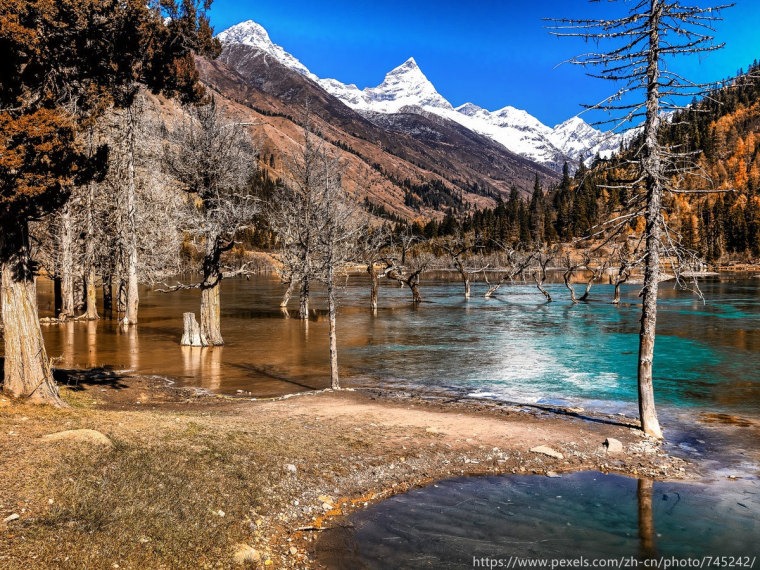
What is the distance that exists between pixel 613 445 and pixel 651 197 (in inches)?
272

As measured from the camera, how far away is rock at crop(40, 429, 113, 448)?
33.9ft

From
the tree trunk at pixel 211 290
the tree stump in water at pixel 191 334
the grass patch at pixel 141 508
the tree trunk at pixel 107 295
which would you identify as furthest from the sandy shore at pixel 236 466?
the tree trunk at pixel 107 295

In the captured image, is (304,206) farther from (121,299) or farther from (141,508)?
(141,508)

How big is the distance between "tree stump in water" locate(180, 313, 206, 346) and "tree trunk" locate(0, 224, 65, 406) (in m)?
19.2

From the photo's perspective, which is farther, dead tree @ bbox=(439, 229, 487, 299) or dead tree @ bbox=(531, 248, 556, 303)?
dead tree @ bbox=(439, 229, 487, 299)

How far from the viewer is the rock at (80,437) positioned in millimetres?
10320

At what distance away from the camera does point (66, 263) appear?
128 feet

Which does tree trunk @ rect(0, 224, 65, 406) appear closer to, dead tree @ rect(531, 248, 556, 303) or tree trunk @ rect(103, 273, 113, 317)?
tree trunk @ rect(103, 273, 113, 317)

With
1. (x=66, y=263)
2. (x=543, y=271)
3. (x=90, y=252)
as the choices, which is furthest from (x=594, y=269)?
(x=66, y=263)

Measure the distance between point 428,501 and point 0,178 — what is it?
11750 mm

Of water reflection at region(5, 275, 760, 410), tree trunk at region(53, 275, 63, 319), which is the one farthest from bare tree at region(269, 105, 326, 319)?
tree trunk at region(53, 275, 63, 319)

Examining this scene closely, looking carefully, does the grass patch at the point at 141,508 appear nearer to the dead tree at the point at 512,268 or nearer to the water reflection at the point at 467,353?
the water reflection at the point at 467,353

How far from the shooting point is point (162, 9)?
15.8 m

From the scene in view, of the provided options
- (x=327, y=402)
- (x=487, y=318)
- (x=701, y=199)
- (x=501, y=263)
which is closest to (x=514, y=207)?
(x=501, y=263)
